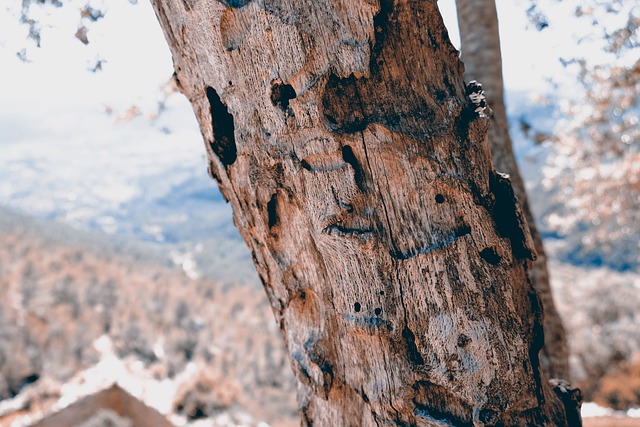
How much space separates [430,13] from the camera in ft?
3.74

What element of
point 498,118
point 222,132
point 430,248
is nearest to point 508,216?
point 430,248

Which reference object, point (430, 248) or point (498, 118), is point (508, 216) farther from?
point (498, 118)

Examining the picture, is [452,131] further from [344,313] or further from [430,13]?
[344,313]

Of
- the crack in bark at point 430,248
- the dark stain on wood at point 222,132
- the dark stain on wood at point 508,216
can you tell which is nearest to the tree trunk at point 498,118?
the dark stain on wood at point 508,216

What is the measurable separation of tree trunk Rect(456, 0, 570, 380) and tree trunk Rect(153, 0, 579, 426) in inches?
45.3

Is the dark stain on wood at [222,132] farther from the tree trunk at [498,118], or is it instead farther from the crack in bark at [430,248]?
the tree trunk at [498,118]

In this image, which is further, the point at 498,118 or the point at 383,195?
the point at 498,118

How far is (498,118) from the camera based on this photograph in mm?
2283

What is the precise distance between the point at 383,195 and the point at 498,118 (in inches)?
56.2

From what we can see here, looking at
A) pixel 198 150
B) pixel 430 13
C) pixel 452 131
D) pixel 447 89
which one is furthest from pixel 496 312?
pixel 198 150

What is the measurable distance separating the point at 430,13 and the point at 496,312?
2.18 ft

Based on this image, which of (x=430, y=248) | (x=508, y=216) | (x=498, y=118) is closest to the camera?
(x=430, y=248)

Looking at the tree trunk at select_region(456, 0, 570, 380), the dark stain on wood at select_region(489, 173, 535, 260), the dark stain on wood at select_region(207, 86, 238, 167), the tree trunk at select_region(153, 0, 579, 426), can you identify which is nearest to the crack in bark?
the tree trunk at select_region(153, 0, 579, 426)

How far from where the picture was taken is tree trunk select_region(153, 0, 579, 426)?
3.45 feet
